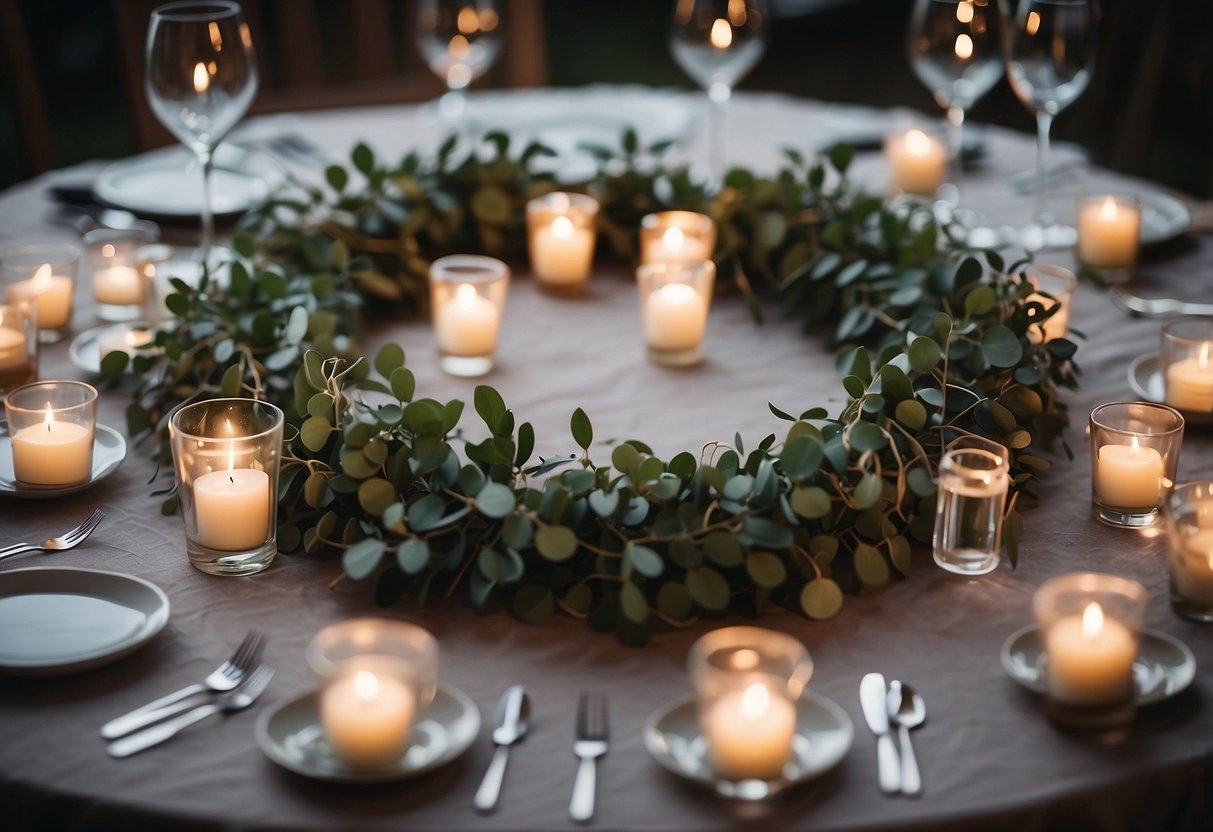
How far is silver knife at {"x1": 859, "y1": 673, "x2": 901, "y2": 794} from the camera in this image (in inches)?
33.7

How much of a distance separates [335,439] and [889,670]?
0.52m

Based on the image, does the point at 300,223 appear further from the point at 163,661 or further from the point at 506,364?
the point at 163,661

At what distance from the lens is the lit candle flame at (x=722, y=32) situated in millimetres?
1968

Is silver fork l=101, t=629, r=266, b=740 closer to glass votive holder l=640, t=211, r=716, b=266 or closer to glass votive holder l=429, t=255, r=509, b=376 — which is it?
glass votive holder l=429, t=255, r=509, b=376

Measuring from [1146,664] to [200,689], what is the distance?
0.69m

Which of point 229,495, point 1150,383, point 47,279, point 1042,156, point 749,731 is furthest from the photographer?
point 1042,156

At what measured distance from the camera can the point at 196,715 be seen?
93cm

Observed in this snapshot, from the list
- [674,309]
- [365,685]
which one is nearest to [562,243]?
[674,309]

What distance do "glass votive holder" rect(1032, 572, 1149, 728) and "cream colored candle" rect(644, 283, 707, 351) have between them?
0.71 meters

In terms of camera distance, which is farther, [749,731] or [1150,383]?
[1150,383]

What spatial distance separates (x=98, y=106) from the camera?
522 centimetres

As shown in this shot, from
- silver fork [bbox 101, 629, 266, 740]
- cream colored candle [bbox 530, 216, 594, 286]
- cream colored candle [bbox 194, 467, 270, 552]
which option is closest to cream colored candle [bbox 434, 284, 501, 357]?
cream colored candle [bbox 530, 216, 594, 286]

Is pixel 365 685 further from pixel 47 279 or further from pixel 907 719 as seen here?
pixel 47 279

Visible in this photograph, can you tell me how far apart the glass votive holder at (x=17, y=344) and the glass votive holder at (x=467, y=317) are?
1.47ft
